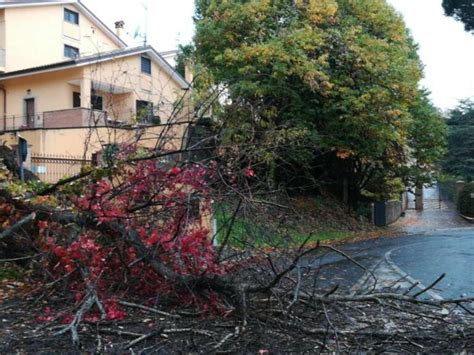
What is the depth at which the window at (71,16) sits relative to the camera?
33.9m

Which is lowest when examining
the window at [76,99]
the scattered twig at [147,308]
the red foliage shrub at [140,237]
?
the scattered twig at [147,308]

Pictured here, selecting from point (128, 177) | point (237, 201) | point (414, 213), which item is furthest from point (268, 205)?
point (414, 213)

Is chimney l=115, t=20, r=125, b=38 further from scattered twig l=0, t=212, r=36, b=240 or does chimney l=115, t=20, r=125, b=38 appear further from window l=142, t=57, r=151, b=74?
scattered twig l=0, t=212, r=36, b=240

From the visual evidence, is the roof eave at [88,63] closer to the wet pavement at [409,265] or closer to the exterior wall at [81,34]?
the exterior wall at [81,34]

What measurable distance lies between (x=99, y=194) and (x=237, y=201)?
1.64 meters

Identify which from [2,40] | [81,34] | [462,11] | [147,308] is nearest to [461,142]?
[462,11]

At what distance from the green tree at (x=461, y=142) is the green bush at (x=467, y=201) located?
3.35m

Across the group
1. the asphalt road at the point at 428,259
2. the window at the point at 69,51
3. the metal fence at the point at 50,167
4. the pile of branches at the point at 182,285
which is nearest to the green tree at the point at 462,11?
the asphalt road at the point at 428,259

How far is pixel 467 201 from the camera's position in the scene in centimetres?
3028

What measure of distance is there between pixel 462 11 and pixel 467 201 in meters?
14.8

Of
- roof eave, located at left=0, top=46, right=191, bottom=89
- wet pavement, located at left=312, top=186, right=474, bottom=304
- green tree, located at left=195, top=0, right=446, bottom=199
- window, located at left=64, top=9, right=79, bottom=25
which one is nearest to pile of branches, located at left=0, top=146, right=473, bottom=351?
wet pavement, located at left=312, top=186, right=474, bottom=304

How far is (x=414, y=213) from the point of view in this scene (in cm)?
3559

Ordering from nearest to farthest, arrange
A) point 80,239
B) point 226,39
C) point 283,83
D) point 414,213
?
point 80,239
point 283,83
point 226,39
point 414,213

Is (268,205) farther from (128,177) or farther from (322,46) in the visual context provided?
(322,46)
